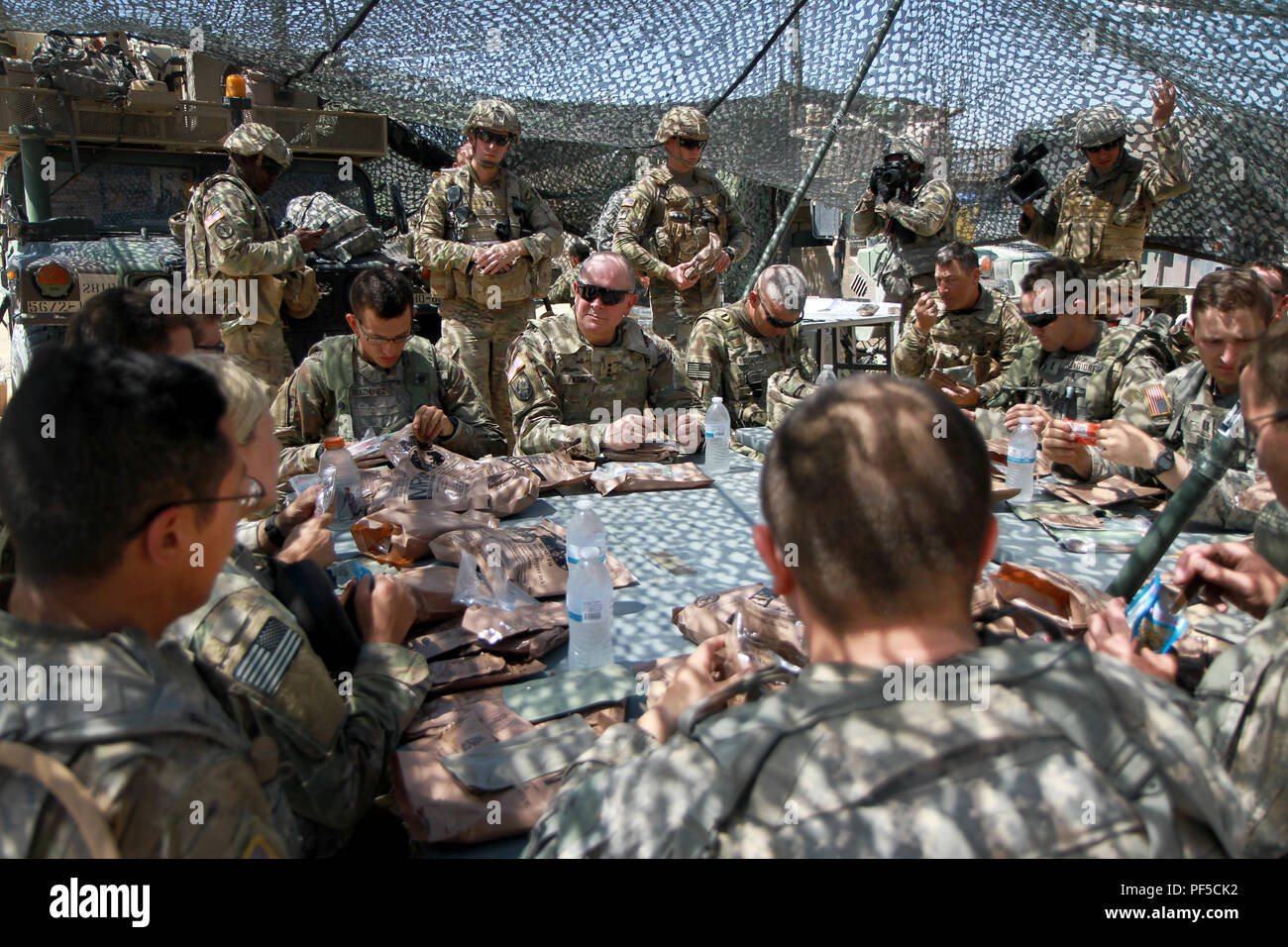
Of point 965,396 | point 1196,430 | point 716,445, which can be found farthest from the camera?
point 965,396

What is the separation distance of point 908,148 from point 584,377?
3.20 metres

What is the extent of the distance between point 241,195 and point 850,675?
4.38m

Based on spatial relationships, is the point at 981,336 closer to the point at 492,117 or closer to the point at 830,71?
the point at 830,71

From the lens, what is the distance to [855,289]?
32.9 ft

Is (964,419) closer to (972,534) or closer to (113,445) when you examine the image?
(972,534)

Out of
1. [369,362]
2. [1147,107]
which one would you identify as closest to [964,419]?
[369,362]

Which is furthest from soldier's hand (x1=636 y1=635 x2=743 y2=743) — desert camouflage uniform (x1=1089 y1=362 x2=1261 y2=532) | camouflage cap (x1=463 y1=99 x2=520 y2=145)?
camouflage cap (x1=463 y1=99 x2=520 y2=145)

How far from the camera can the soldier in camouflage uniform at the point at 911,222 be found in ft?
19.8

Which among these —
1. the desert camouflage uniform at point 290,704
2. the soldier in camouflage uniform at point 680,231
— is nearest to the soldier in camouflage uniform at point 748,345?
the soldier in camouflage uniform at point 680,231

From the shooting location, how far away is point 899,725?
0.89 meters

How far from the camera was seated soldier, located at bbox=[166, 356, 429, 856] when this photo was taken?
52.1 inches

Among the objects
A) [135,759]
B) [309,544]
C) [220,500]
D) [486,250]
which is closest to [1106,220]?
[486,250]

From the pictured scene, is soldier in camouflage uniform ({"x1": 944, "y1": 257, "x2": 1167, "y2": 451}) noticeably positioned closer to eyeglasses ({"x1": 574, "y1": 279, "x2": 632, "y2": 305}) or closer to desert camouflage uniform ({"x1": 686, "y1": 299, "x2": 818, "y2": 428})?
desert camouflage uniform ({"x1": 686, "y1": 299, "x2": 818, "y2": 428})

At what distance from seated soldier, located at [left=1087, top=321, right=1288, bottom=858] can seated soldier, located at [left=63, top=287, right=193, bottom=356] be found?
2.14 m
